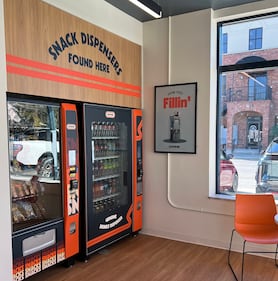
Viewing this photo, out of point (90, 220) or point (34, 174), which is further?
point (90, 220)

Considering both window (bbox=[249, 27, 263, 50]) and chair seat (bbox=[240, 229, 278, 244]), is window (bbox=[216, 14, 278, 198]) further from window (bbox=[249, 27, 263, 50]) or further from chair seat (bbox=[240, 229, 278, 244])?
chair seat (bbox=[240, 229, 278, 244])

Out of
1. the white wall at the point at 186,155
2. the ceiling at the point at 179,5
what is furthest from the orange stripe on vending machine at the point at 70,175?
the ceiling at the point at 179,5

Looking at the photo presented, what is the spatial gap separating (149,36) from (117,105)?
47.7 inches

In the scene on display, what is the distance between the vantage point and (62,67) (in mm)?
3162

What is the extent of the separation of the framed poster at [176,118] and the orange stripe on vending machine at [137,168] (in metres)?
0.25

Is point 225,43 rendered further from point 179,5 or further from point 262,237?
point 262,237

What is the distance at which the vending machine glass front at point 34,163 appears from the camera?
2.81 meters

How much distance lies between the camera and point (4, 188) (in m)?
2.55

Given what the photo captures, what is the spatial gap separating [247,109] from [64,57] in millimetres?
2364

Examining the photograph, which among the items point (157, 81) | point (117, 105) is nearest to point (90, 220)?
point (117, 105)

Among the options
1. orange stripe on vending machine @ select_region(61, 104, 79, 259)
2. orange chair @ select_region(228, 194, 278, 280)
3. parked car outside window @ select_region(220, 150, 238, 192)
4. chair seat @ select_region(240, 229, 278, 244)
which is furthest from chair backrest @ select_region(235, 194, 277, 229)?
orange stripe on vending machine @ select_region(61, 104, 79, 259)

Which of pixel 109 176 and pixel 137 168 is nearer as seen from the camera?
pixel 109 176

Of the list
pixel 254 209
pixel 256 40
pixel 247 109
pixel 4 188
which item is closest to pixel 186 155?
pixel 247 109

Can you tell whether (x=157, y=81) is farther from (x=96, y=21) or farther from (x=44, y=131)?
(x=44, y=131)
